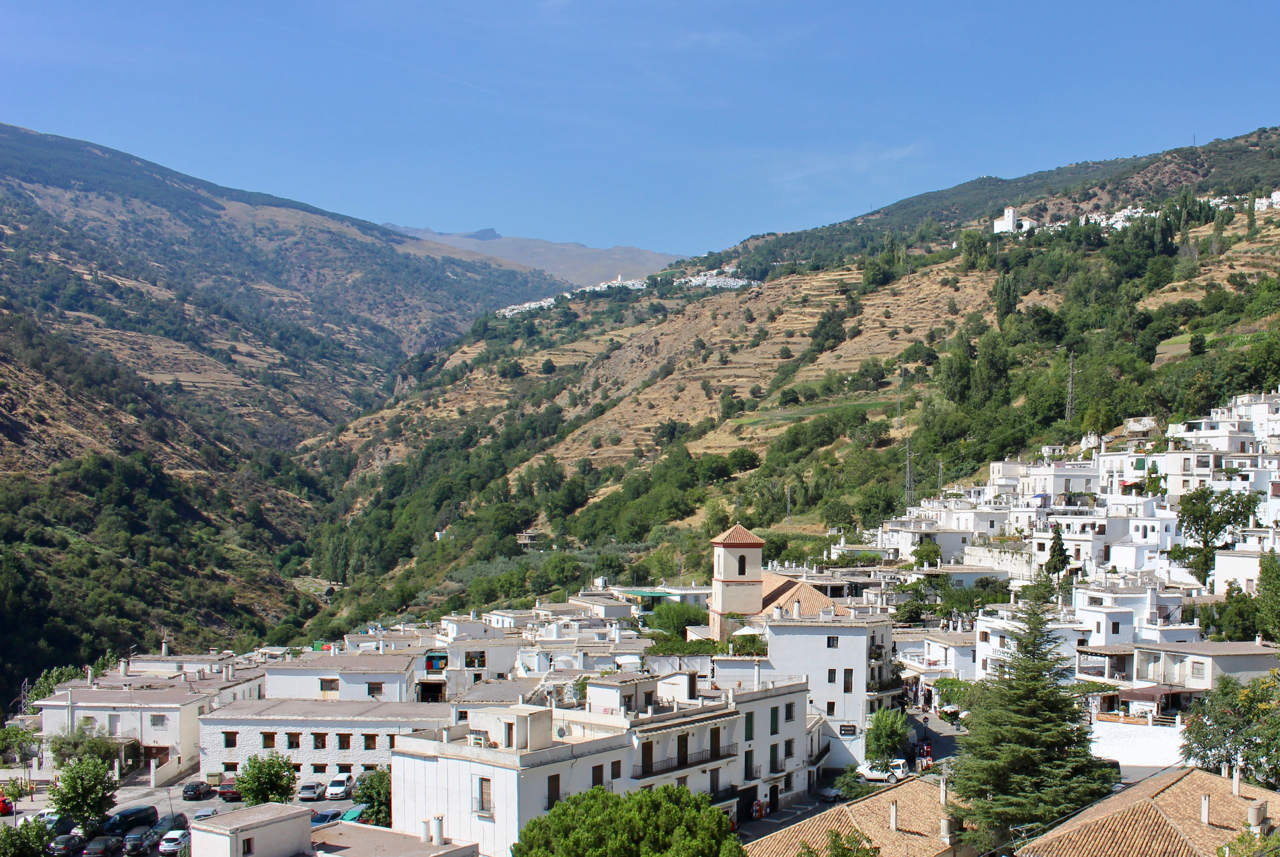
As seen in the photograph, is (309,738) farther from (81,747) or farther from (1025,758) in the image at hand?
(1025,758)

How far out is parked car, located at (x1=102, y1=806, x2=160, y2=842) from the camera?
24.2 m

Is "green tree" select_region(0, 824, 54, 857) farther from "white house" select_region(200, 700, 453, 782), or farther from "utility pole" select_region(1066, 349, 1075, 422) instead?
"utility pole" select_region(1066, 349, 1075, 422)

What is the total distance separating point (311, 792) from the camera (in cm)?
2731

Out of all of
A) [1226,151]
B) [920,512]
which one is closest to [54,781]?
[920,512]

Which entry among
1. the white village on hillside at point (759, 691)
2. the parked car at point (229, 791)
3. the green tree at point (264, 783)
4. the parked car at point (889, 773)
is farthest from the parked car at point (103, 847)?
the parked car at point (889, 773)

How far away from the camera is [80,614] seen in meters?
62.0

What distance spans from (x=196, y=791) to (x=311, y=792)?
8.46 ft

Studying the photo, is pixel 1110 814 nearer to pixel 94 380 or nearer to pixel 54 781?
pixel 54 781

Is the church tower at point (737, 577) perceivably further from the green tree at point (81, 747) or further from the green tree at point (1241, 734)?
the green tree at point (81, 747)

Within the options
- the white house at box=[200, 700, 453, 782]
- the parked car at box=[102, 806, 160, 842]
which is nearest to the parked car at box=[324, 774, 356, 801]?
the white house at box=[200, 700, 453, 782]

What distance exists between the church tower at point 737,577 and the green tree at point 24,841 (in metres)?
19.5

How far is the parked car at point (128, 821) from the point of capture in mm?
24203

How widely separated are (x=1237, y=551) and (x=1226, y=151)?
101572 millimetres

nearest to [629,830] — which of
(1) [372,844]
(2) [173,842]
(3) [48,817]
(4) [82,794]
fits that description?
(1) [372,844]
